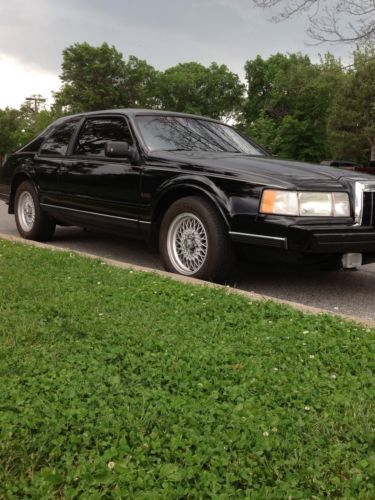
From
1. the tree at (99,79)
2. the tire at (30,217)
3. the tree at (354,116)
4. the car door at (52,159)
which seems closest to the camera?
the car door at (52,159)

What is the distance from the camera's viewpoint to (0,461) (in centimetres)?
208

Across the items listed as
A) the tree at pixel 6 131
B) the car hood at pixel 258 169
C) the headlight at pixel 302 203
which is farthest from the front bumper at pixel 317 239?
the tree at pixel 6 131

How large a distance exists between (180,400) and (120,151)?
3.55 m

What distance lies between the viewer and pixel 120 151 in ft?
18.4

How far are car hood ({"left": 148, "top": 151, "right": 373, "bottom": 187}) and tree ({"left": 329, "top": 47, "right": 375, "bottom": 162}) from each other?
116 feet

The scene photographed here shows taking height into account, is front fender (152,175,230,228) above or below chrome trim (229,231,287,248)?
above

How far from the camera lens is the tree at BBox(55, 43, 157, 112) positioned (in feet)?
172

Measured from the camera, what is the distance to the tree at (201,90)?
197 ft

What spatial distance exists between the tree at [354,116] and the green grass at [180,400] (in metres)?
37.3

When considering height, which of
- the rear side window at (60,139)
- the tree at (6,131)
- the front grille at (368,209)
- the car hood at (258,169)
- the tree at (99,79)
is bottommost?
the front grille at (368,209)

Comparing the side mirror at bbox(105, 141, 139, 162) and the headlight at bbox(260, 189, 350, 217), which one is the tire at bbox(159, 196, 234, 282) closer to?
the headlight at bbox(260, 189, 350, 217)

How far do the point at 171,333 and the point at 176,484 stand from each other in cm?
148

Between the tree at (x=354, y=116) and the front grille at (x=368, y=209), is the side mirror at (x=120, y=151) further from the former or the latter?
the tree at (x=354, y=116)

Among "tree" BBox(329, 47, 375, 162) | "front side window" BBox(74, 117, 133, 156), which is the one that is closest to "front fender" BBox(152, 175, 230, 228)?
"front side window" BBox(74, 117, 133, 156)
